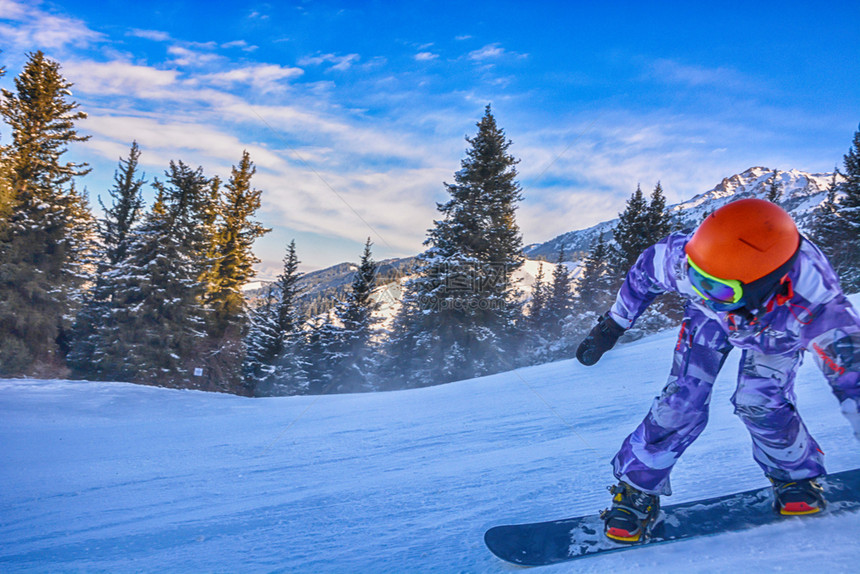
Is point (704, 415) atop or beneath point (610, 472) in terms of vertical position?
atop

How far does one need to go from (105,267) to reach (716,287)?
28494 mm

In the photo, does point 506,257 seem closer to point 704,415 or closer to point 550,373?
point 550,373

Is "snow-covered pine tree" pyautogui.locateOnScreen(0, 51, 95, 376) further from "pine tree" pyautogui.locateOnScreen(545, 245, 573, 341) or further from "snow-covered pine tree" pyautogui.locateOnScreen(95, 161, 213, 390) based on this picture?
"pine tree" pyautogui.locateOnScreen(545, 245, 573, 341)

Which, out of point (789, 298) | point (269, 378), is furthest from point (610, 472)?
point (269, 378)

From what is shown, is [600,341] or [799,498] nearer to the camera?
[799,498]

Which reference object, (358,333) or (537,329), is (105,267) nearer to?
(358,333)

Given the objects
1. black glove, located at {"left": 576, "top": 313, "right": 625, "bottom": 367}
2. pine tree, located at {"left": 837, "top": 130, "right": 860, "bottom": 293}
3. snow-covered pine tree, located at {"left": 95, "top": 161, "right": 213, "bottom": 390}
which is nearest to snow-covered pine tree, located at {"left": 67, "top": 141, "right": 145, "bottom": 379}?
snow-covered pine tree, located at {"left": 95, "top": 161, "right": 213, "bottom": 390}

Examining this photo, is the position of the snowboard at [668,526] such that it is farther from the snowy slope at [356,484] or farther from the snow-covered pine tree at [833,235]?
the snow-covered pine tree at [833,235]

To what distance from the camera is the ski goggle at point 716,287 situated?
5.26 ft

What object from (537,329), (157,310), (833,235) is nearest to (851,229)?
(833,235)

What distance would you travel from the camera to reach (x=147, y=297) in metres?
20.7

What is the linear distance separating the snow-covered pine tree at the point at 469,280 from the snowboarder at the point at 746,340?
1697 centimetres

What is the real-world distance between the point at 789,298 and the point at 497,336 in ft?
61.7

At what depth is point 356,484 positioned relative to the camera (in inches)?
107
